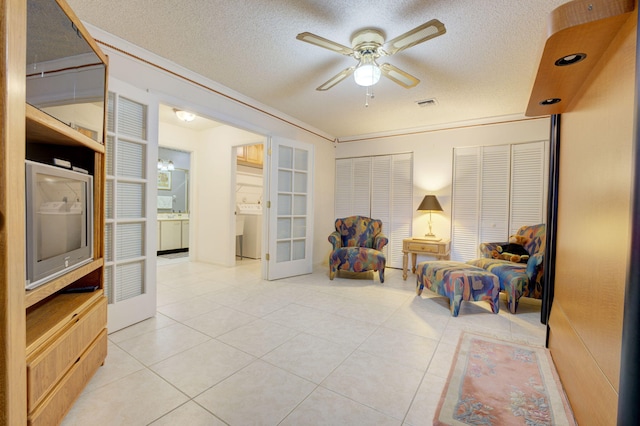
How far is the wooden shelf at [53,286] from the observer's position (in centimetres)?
97

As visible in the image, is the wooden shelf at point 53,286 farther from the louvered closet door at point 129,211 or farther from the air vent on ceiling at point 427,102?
the air vent on ceiling at point 427,102

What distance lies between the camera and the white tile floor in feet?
4.42

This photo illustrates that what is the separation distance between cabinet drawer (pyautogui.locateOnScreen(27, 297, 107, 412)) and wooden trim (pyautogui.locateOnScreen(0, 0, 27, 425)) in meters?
0.13

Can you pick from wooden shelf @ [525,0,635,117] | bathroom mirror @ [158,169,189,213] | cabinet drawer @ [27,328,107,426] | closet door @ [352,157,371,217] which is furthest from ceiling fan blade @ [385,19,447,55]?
bathroom mirror @ [158,169,189,213]

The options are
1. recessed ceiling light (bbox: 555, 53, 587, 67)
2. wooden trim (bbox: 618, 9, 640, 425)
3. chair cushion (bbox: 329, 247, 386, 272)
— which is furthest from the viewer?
chair cushion (bbox: 329, 247, 386, 272)

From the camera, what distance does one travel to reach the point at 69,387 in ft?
4.04

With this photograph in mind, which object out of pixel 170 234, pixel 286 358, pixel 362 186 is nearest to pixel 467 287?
pixel 286 358

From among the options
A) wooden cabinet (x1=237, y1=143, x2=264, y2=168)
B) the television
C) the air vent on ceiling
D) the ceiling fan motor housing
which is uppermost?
the air vent on ceiling

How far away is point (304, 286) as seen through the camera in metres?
3.55

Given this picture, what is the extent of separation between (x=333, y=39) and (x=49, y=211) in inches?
83.8

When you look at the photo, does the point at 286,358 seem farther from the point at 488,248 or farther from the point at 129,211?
the point at 488,248

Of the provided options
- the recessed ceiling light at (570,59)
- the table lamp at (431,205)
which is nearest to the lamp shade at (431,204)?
the table lamp at (431,205)

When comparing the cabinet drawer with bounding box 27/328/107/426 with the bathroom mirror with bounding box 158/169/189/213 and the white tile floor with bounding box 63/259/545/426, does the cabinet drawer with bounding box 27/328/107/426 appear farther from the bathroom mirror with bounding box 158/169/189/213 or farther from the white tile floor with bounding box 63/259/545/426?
the bathroom mirror with bounding box 158/169/189/213

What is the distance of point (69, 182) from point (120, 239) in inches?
39.8
